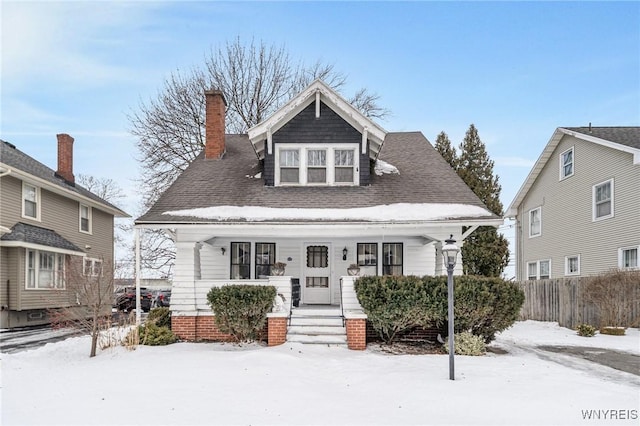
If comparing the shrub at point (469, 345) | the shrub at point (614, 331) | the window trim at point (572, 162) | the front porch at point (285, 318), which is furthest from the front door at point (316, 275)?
the window trim at point (572, 162)

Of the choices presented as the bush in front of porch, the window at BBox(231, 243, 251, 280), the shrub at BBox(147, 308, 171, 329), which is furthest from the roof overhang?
the bush in front of porch

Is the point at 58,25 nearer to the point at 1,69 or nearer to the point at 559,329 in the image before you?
the point at 1,69

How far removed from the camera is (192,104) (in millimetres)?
24844

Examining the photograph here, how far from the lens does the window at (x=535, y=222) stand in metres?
22.4

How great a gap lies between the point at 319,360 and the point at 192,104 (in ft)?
61.5

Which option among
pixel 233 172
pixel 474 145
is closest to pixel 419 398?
pixel 233 172

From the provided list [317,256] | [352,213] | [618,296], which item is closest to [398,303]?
[352,213]

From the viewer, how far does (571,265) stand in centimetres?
2006

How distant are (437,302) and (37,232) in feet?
50.2

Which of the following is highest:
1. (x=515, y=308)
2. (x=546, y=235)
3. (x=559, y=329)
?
(x=546, y=235)

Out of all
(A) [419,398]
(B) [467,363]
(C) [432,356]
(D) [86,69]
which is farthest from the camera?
(D) [86,69]

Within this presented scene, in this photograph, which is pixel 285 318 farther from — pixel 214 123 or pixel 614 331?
pixel 614 331

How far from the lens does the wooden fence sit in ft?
47.7

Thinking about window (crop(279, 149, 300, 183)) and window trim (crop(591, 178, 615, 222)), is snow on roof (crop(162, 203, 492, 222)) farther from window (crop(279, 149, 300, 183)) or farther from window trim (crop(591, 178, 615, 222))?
window trim (crop(591, 178, 615, 222))
